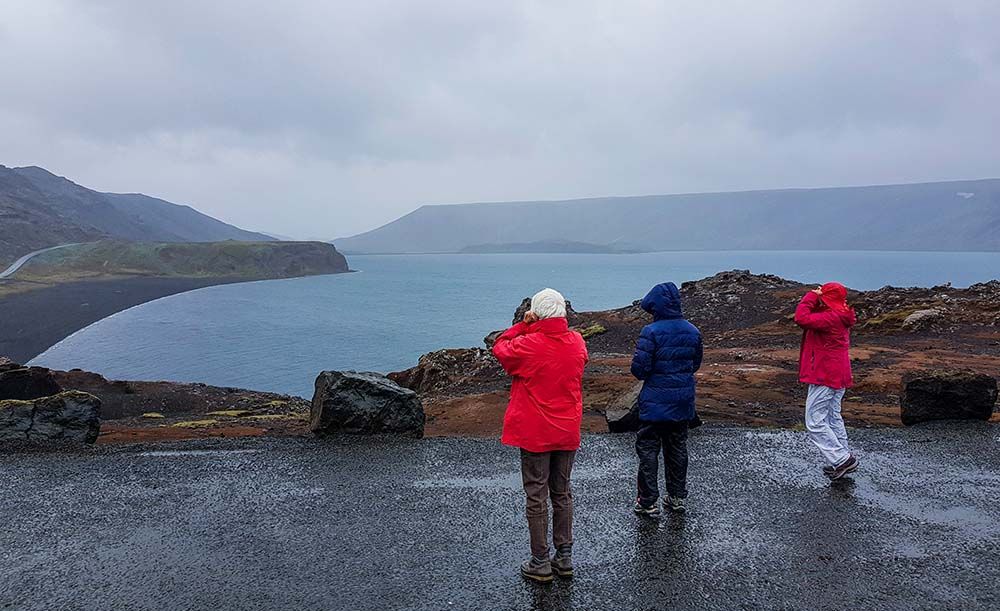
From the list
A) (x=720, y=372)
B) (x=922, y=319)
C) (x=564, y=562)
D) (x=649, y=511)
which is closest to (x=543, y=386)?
(x=564, y=562)

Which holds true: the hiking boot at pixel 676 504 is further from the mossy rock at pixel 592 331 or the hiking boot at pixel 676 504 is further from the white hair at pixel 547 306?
the mossy rock at pixel 592 331

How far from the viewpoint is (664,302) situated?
6891 mm

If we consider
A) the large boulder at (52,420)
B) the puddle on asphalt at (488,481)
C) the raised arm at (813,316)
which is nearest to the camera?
the raised arm at (813,316)

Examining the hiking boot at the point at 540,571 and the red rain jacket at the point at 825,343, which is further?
the red rain jacket at the point at 825,343

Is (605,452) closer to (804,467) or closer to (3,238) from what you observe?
(804,467)

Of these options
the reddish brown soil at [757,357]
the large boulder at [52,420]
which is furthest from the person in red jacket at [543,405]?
the large boulder at [52,420]

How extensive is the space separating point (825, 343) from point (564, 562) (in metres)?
4.37

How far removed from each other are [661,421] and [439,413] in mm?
9353

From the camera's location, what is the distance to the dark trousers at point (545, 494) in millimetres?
5672

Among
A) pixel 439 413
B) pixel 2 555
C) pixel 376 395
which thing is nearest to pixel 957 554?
pixel 376 395

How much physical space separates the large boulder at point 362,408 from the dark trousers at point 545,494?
5.81 m

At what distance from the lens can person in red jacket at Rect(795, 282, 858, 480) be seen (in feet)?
26.4

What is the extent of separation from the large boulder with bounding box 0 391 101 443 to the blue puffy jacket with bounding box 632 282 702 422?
Result: 9.05 meters

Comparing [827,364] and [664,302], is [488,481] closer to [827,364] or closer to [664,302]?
[664,302]
